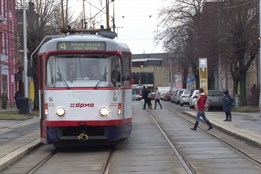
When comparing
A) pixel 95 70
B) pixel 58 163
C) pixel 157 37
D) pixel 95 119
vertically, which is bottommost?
pixel 58 163

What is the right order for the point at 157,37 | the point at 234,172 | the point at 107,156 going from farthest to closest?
1. the point at 157,37
2. the point at 107,156
3. the point at 234,172

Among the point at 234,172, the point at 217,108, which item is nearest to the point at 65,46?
the point at 234,172

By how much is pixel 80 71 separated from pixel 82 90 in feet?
2.02

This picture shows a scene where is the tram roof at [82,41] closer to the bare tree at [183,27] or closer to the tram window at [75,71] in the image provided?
the tram window at [75,71]

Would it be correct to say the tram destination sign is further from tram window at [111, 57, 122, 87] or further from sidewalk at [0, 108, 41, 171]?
sidewalk at [0, 108, 41, 171]

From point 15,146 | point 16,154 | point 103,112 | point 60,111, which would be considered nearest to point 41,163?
point 16,154

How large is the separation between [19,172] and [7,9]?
42.1 m

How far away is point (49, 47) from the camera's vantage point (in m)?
16.3

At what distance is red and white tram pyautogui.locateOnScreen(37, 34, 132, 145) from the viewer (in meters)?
15.8

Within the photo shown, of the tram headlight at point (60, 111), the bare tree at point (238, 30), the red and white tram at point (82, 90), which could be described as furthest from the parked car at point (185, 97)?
the tram headlight at point (60, 111)

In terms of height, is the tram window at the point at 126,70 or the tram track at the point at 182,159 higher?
the tram window at the point at 126,70

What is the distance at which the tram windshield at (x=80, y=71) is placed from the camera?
16.1 meters

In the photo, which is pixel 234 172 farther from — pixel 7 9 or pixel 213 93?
pixel 7 9

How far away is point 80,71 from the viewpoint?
16156 mm
